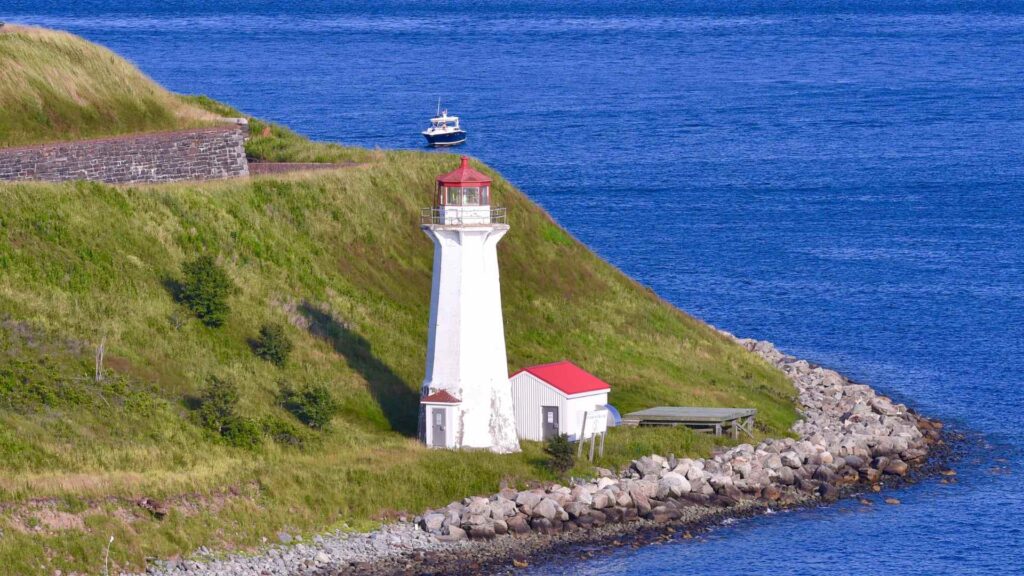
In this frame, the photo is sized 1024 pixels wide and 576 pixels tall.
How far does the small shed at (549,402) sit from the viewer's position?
49094mm

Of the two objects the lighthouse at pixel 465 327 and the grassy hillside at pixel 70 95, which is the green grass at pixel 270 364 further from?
the grassy hillside at pixel 70 95

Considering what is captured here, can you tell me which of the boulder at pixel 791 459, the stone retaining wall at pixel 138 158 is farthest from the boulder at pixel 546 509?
the stone retaining wall at pixel 138 158

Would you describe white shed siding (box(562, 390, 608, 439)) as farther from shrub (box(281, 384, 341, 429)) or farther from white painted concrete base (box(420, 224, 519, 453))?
shrub (box(281, 384, 341, 429))

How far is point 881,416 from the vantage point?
58.8 m

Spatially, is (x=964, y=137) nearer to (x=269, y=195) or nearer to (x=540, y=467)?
(x=269, y=195)

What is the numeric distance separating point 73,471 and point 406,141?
308 ft

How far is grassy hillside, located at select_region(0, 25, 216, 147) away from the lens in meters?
60.9

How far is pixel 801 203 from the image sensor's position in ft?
364

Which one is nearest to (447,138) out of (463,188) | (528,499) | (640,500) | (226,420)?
(463,188)

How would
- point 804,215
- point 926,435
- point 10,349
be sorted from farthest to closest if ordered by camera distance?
1. point 804,215
2. point 926,435
3. point 10,349

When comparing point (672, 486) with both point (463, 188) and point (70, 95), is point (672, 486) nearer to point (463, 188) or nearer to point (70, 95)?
point (463, 188)

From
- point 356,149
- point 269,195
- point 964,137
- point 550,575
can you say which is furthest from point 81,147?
point 964,137

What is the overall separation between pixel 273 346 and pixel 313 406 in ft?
12.2

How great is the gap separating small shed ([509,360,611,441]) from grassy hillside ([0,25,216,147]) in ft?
69.7
